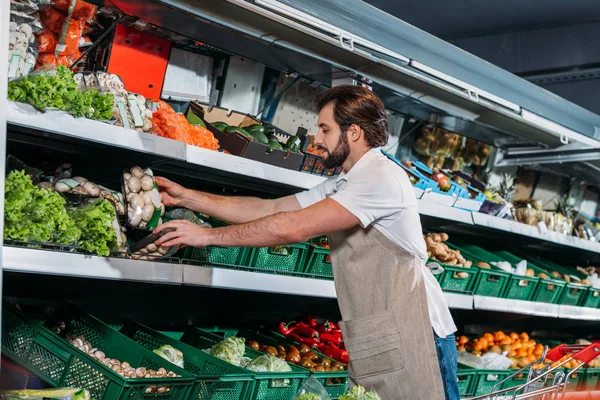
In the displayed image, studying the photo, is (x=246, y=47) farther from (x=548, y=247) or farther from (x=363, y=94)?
(x=548, y=247)

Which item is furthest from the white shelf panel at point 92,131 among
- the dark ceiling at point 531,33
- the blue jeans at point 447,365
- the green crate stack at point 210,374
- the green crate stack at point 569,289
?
the dark ceiling at point 531,33

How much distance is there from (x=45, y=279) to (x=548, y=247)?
4.26 meters

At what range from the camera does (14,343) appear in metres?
2.73

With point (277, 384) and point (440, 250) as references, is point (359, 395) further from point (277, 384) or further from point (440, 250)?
point (440, 250)

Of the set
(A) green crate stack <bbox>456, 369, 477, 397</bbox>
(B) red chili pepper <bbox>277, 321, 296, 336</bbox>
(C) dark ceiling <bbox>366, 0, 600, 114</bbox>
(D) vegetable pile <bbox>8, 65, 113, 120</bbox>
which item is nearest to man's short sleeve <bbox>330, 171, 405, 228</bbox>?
(D) vegetable pile <bbox>8, 65, 113, 120</bbox>

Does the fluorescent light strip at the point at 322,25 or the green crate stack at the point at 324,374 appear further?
the green crate stack at the point at 324,374

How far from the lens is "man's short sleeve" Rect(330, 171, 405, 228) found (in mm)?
2844

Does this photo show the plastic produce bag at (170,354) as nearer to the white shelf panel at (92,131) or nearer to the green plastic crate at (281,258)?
the green plastic crate at (281,258)

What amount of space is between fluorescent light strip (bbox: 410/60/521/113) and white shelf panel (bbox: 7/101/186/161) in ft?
4.52

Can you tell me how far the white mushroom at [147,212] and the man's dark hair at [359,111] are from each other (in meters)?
0.78

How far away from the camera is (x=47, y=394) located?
242 cm

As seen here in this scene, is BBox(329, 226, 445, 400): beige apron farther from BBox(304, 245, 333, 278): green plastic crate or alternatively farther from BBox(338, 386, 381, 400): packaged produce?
BBox(304, 245, 333, 278): green plastic crate

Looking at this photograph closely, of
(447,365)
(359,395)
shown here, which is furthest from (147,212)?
(447,365)

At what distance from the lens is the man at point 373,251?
2.84 metres
